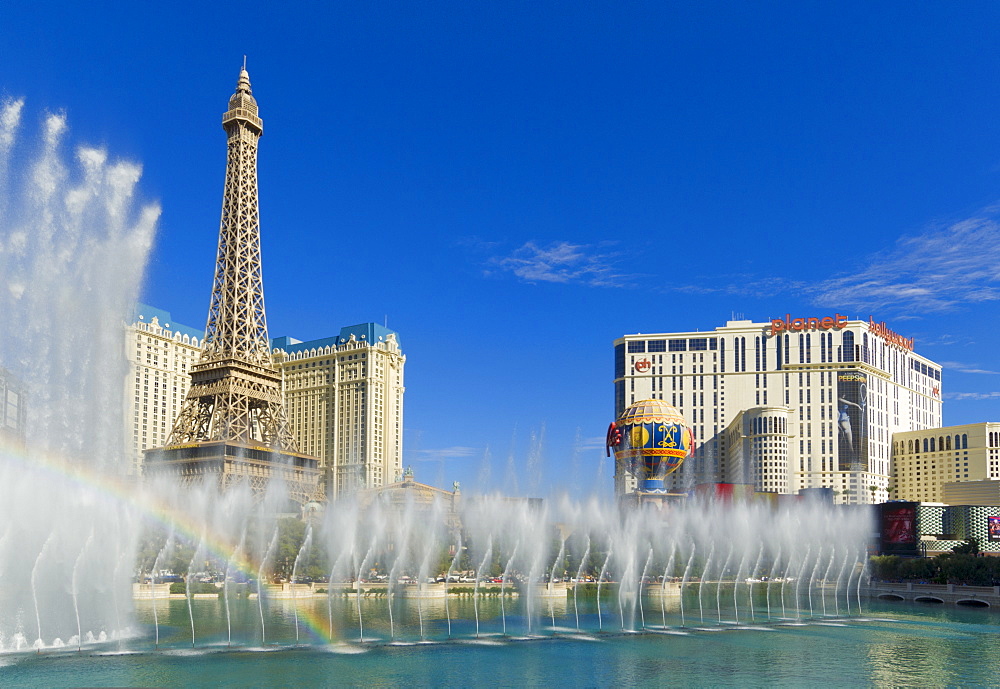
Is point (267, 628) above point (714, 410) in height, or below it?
below

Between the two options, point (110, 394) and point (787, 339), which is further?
point (787, 339)

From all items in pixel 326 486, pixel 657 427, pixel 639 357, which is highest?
pixel 639 357

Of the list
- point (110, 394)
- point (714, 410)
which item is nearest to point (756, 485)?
point (714, 410)

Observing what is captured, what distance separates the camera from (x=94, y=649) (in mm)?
43562

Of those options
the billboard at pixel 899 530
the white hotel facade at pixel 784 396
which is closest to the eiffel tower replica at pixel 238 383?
the billboard at pixel 899 530

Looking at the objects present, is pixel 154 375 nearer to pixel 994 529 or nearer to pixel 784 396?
pixel 784 396

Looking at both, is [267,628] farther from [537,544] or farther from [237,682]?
[537,544]

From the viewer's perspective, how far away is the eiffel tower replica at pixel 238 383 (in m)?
111

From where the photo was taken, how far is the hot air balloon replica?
141 metres

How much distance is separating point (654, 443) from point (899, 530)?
40404 mm

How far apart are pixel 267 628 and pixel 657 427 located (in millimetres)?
93015

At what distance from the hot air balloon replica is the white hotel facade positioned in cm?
3812

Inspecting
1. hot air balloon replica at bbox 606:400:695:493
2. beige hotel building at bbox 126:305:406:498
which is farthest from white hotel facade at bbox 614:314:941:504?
beige hotel building at bbox 126:305:406:498

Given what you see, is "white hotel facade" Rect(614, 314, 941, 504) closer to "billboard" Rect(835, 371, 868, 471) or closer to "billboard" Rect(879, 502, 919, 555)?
"billboard" Rect(835, 371, 868, 471)
